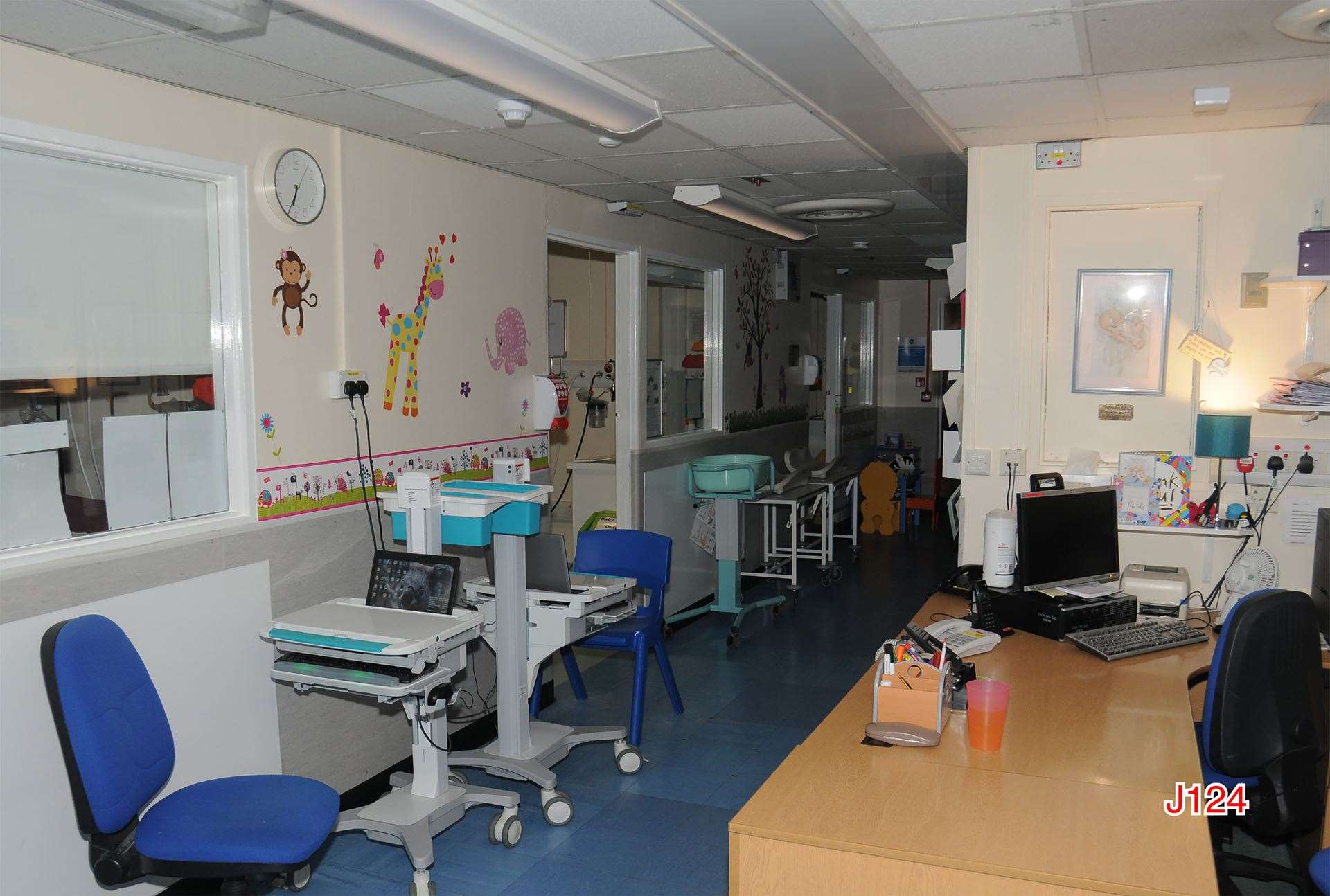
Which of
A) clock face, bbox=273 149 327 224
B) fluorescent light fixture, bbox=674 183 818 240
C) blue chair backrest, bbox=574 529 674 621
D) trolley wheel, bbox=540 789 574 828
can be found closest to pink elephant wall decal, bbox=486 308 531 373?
blue chair backrest, bbox=574 529 674 621

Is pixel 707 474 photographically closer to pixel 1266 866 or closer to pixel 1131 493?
pixel 1131 493

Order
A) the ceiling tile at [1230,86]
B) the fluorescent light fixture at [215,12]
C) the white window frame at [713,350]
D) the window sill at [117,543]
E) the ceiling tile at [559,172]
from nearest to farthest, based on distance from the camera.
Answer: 1. the fluorescent light fixture at [215,12]
2. the window sill at [117,543]
3. the ceiling tile at [1230,86]
4. the ceiling tile at [559,172]
5. the white window frame at [713,350]

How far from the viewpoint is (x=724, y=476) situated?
6648 millimetres

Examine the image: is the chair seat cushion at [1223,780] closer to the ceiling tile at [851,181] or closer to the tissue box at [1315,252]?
the tissue box at [1315,252]

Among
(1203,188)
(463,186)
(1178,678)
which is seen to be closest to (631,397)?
(463,186)

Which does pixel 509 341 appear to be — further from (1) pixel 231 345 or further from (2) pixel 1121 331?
(2) pixel 1121 331

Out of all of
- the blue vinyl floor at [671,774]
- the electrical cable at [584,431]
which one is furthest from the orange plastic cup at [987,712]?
the electrical cable at [584,431]

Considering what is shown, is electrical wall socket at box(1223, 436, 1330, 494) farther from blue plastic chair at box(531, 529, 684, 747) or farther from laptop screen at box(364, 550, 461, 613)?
laptop screen at box(364, 550, 461, 613)

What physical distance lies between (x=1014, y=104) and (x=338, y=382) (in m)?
2.60

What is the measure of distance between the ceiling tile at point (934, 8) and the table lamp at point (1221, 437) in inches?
82.1

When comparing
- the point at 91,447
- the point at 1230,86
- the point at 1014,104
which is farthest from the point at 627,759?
the point at 1230,86

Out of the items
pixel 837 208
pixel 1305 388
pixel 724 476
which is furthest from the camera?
pixel 724 476

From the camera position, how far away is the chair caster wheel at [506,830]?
11.8 feet

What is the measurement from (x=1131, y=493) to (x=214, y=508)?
11.3 feet
